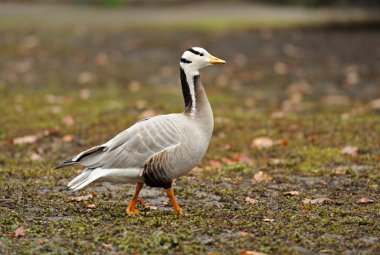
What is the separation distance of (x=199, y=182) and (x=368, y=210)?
196cm

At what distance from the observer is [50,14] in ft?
91.8

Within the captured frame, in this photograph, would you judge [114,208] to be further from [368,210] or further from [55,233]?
[368,210]

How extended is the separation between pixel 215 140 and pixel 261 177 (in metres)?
2.12

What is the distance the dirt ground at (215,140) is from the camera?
5.27m

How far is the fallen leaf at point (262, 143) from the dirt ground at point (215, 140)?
0.02m

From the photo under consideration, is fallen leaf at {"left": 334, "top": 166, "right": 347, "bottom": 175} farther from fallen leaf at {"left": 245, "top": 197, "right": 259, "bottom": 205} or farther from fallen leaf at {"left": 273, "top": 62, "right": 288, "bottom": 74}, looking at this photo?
fallen leaf at {"left": 273, "top": 62, "right": 288, "bottom": 74}

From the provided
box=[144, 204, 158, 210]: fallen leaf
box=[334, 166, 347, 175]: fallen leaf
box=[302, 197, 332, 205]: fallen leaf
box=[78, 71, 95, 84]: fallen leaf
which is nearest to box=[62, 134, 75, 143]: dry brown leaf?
box=[144, 204, 158, 210]: fallen leaf

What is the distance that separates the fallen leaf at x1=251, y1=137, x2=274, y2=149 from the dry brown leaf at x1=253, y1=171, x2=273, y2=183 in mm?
1604

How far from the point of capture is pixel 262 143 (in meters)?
9.34

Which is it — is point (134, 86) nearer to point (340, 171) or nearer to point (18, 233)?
point (340, 171)

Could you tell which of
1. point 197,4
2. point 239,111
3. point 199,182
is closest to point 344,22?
point 197,4

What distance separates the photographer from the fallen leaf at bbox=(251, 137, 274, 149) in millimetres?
9285

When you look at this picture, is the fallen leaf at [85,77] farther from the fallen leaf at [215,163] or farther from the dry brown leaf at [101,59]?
the fallen leaf at [215,163]

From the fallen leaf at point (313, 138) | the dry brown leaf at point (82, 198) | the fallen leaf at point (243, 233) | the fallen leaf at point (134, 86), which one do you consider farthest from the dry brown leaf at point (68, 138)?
the fallen leaf at point (243, 233)
